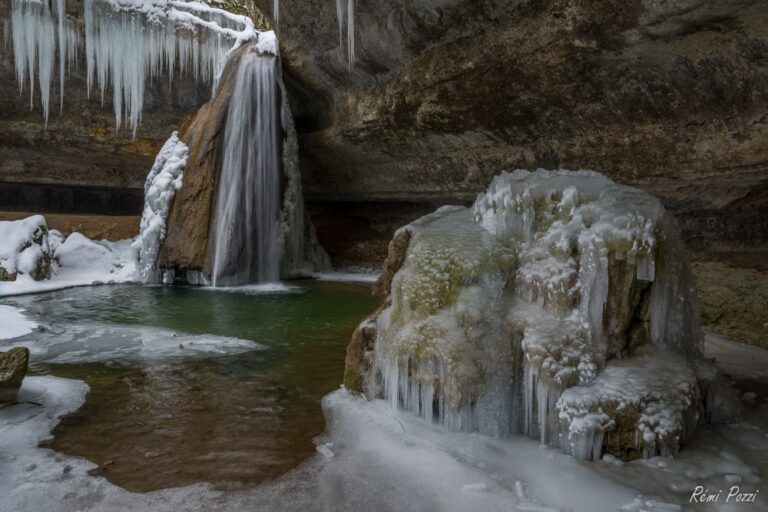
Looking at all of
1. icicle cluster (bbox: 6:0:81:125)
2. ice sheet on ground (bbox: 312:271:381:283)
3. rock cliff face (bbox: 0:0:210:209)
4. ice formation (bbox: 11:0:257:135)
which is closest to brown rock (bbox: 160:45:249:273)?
ice formation (bbox: 11:0:257:135)

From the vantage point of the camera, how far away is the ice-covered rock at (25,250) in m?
9.77

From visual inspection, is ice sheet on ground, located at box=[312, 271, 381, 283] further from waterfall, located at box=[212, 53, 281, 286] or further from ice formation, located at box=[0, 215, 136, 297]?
ice formation, located at box=[0, 215, 136, 297]

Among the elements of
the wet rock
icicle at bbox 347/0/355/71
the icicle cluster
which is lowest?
the wet rock

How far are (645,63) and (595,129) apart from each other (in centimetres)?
154

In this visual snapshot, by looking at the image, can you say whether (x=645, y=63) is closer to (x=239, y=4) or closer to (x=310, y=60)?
(x=310, y=60)

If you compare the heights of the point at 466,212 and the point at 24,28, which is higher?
the point at 24,28

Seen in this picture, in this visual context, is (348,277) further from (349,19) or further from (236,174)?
(349,19)

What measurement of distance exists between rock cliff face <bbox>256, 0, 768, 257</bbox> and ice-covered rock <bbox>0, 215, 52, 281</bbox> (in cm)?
671

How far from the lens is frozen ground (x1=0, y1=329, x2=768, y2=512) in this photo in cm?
255

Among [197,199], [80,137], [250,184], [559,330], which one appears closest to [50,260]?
[197,199]

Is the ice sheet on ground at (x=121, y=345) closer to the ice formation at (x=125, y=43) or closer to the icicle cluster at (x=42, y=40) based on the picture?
the ice formation at (x=125, y=43)

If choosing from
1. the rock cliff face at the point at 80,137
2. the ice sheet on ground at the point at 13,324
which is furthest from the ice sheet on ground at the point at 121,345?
the rock cliff face at the point at 80,137

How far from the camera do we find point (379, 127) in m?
11.3

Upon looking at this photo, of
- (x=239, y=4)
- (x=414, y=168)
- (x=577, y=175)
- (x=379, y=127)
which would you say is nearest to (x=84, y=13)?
(x=239, y=4)
